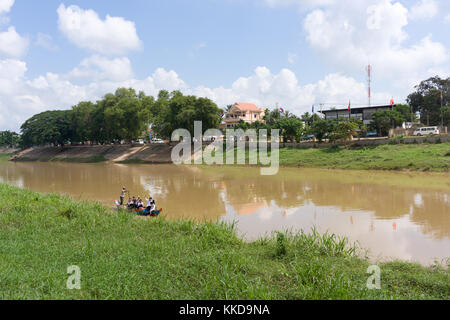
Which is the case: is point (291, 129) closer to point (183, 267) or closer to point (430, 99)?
point (430, 99)

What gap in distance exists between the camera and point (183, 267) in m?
6.94

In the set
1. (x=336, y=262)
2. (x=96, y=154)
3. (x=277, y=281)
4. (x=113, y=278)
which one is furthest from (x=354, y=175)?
(x=96, y=154)

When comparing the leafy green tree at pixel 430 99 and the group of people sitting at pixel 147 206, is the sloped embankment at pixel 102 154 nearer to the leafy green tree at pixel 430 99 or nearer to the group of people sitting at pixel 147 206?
the group of people sitting at pixel 147 206

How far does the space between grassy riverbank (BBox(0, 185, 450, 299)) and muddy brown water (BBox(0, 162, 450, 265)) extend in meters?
2.36

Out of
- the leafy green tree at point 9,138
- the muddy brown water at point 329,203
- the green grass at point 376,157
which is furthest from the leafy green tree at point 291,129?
the leafy green tree at point 9,138

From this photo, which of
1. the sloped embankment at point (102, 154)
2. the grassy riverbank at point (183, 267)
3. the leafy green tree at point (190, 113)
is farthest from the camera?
the sloped embankment at point (102, 154)

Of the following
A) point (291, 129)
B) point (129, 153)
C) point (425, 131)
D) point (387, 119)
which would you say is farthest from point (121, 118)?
point (425, 131)

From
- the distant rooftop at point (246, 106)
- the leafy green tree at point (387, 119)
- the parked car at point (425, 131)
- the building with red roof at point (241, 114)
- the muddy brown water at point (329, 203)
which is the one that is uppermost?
the distant rooftop at point (246, 106)

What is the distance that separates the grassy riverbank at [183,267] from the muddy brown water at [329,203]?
236 cm

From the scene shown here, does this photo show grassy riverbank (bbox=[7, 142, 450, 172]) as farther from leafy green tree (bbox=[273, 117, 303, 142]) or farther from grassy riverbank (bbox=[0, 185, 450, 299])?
grassy riverbank (bbox=[0, 185, 450, 299])

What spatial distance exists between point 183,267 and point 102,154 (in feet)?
177

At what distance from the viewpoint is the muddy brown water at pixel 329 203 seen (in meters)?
11.2
